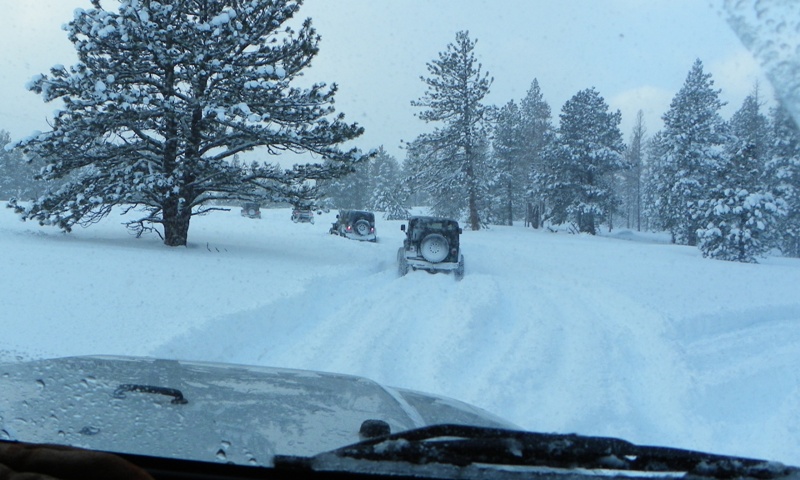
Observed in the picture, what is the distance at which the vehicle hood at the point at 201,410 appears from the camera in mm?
2328

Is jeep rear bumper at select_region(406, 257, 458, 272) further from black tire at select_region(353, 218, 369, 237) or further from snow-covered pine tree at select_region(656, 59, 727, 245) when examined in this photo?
black tire at select_region(353, 218, 369, 237)

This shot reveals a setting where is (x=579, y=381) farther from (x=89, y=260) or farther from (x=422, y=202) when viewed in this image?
(x=422, y=202)

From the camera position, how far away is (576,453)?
221cm

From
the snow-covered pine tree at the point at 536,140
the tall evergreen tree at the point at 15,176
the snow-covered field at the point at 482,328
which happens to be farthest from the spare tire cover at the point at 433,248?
the tall evergreen tree at the point at 15,176

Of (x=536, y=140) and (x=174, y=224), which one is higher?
(x=536, y=140)

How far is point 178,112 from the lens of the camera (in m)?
16.2

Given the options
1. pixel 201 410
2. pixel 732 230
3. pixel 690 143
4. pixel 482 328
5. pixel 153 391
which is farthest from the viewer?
pixel 732 230

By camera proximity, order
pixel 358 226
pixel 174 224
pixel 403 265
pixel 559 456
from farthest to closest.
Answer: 1. pixel 358 226
2. pixel 174 224
3. pixel 403 265
4. pixel 559 456

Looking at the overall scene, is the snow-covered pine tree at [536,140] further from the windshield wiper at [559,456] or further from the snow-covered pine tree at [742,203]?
the windshield wiper at [559,456]

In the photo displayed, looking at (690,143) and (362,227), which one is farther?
(362,227)

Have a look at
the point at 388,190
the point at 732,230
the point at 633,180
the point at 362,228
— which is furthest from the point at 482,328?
the point at 388,190

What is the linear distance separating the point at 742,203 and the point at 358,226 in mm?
17417

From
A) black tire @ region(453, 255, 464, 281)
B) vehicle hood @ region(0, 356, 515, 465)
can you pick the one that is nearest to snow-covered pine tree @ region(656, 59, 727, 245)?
vehicle hood @ region(0, 356, 515, 465)

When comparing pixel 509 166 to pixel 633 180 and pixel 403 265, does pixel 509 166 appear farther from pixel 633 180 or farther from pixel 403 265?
pixel 633 180
